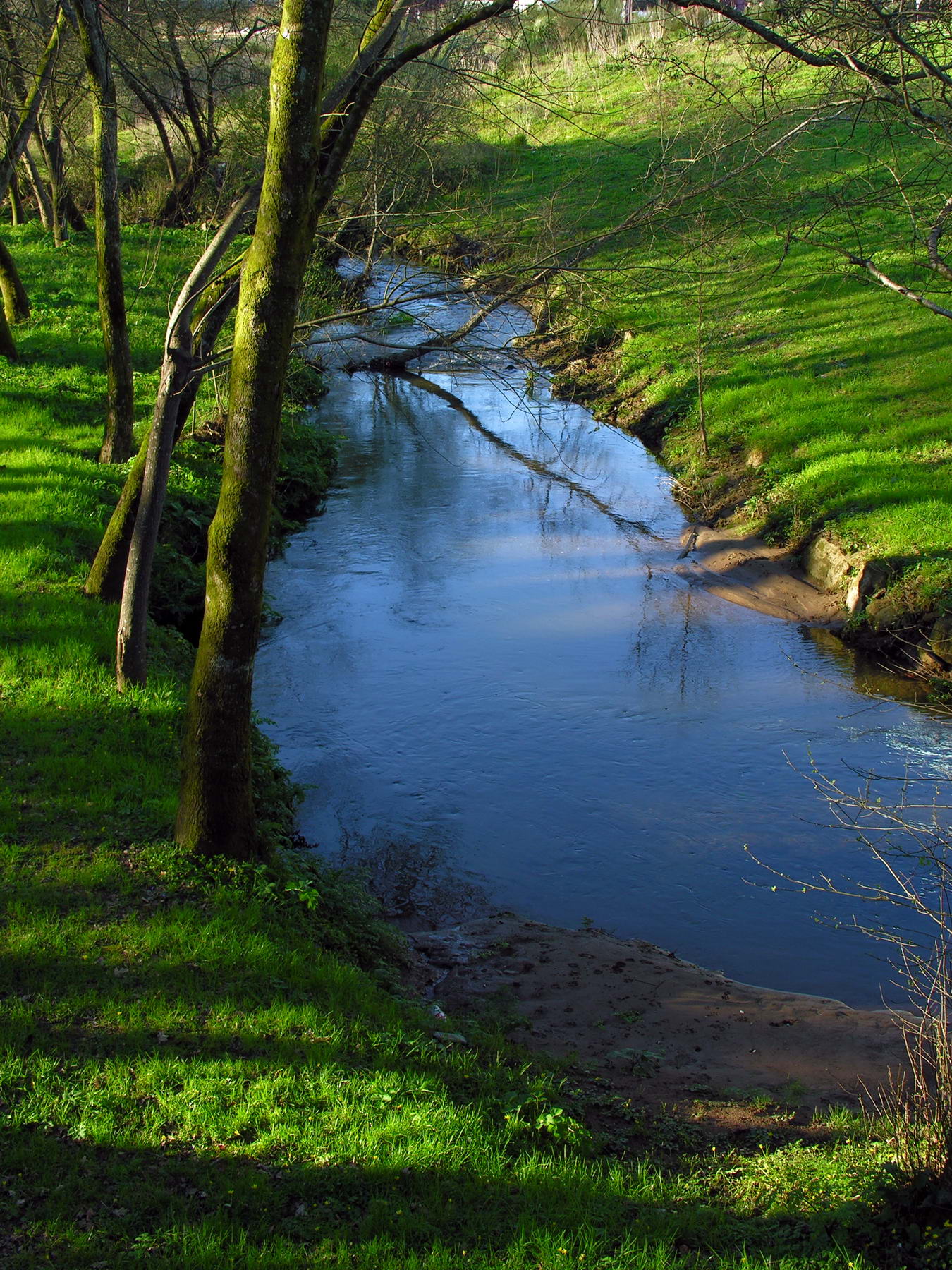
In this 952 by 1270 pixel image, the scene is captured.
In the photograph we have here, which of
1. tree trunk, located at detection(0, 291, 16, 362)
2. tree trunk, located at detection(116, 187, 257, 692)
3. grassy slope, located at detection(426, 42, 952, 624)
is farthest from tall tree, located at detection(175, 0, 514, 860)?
tree trunk, located at detection(0, 291, 16, 362)

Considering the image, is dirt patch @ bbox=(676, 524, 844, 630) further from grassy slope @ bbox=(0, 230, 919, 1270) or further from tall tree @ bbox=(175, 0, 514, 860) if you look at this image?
tall tree @ bbox=(175, 0, 514, 860)

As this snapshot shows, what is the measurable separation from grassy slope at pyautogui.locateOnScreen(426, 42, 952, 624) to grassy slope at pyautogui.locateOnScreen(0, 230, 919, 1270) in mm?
4734

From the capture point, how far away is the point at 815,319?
20938 mm

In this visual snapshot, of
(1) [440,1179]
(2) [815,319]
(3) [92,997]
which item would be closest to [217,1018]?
(3) [92,997]

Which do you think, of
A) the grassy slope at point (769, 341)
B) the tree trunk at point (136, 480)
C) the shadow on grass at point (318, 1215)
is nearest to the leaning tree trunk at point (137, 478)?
the tree trunk at point (136, 480)

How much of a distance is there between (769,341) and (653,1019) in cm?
1760

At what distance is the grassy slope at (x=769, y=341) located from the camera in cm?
898

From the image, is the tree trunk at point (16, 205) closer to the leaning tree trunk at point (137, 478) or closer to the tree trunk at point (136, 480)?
the tree trunk at point (136, 480)

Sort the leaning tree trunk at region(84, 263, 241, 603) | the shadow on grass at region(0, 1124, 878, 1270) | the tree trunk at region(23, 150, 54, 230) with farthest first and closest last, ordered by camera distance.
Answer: the tree trunk at region(23, 150, 54, 230)
the leaning tree trunk at region(84, 263, 241, 603)
the shadow on grass at region(0, 1124, 878, 1270)

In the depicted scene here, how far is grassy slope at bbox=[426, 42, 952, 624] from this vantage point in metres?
8.98

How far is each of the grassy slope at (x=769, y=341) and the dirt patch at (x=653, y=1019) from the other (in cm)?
465

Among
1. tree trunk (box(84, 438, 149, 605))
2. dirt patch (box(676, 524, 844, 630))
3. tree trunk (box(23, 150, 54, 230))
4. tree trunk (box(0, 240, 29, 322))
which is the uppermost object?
tree trunk (box(23, 150, 54, 230))

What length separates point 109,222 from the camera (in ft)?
33.4

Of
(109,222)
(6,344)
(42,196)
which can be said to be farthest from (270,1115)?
(42,196)
